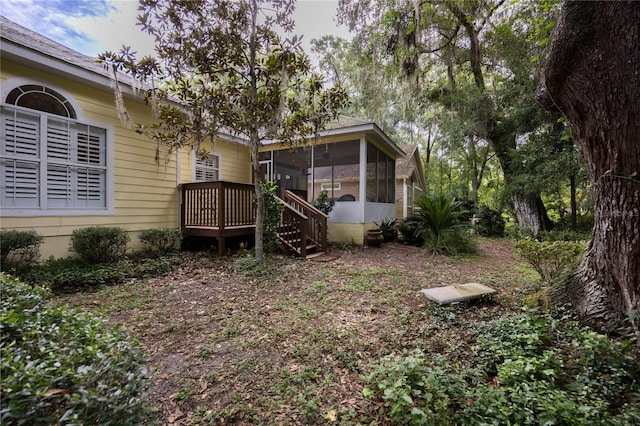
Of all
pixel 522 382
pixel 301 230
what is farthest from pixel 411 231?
pixel 522 382

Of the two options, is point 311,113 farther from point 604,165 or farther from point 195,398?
point 195,398

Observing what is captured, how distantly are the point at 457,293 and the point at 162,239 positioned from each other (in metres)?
5.64

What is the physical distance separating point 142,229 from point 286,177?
5.04m

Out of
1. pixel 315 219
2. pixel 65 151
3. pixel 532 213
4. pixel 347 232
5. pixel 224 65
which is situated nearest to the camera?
pixel 224 65

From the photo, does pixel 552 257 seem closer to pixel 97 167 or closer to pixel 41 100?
pixel 97 167

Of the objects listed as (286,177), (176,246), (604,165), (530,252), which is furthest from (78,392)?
(286,177)

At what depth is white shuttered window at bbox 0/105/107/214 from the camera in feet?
13.8

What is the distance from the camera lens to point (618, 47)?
212 centimetres

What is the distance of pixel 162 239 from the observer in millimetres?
5750

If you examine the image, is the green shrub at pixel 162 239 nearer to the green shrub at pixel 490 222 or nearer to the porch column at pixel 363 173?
the porch column at pixel 363 173

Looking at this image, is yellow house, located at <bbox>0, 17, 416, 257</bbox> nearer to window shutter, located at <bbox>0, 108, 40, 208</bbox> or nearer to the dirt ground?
window shutter, located at <bbox>0, 108, 40, 208</bbox>

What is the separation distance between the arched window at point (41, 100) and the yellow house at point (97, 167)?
13 mm

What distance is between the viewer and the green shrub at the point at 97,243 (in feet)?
14.7

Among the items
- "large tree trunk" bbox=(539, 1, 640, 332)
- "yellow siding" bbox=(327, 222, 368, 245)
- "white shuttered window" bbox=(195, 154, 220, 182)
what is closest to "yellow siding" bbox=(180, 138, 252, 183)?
"white shuttered window" bbox=(195, 154, 220, 182)
